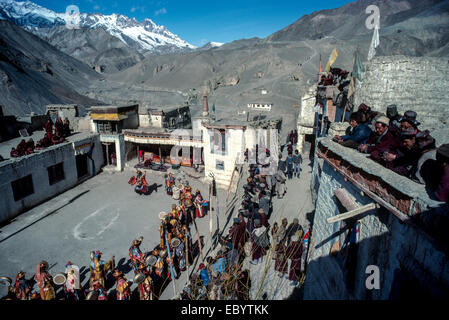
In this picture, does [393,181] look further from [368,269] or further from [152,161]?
[152,161]

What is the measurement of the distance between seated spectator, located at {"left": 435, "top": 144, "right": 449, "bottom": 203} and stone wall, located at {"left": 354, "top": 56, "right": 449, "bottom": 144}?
288 inches

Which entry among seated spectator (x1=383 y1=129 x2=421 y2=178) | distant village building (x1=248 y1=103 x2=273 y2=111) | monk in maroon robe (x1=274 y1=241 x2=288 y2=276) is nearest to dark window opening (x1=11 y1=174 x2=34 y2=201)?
monk in maroon robe (x1=274 y1=241 x2=288 y2=276)

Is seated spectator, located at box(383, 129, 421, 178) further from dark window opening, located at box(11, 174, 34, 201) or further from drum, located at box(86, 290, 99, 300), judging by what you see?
dark window opening, located at box(11, 174, 34, 201)

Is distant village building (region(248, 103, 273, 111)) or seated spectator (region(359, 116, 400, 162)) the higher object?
distant village building (region(248, 103, 273, 111))

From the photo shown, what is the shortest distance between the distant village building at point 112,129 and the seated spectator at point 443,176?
76.9 ft

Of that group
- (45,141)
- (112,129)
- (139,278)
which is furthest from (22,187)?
(139,278)

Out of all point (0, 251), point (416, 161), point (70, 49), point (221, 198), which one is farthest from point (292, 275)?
point (70, 49)

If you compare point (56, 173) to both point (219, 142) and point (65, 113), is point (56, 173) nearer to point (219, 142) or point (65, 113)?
point (65, 113)

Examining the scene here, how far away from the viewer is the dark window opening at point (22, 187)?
49.2ft

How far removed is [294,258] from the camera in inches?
305

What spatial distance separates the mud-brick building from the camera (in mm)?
2753

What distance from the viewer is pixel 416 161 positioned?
156 inches

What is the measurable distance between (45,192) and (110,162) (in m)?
7.34

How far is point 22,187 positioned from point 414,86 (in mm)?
21349
